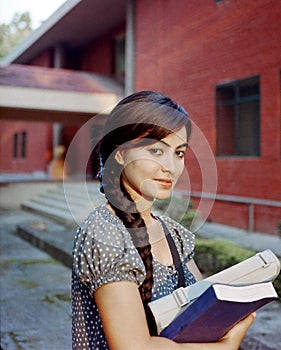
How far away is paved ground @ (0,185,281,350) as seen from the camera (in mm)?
3676

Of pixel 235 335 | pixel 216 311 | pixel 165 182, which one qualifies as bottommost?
pixel 235 335

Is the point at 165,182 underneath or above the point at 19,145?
underneath

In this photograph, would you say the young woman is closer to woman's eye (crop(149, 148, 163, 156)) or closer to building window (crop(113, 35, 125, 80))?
woman's eye (crop(149, 148, 163, 156))

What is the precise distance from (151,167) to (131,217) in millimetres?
147

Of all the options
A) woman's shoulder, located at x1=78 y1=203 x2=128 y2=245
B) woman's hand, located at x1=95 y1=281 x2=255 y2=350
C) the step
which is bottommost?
the step

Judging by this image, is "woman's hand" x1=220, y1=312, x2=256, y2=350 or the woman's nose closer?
"woman's hand" x1=220, y1=312, x2=256, y2=350

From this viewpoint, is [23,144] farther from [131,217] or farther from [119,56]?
[131,217]

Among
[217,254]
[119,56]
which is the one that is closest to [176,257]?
[217,254]

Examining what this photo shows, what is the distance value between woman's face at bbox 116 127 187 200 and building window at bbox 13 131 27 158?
73.6 ft

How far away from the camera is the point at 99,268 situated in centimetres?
110

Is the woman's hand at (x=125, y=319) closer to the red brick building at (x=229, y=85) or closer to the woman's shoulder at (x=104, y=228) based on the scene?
the woman's shoulder at (x=104, y=228)

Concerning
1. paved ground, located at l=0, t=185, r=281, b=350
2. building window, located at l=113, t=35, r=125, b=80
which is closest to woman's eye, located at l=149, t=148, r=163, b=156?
paved ground, located at l=0, t=185, r=281, b=350

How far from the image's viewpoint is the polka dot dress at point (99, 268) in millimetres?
1095

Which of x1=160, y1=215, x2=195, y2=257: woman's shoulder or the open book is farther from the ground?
x1=160, y1=215, x2=195, y2=257: woman's shoulder
